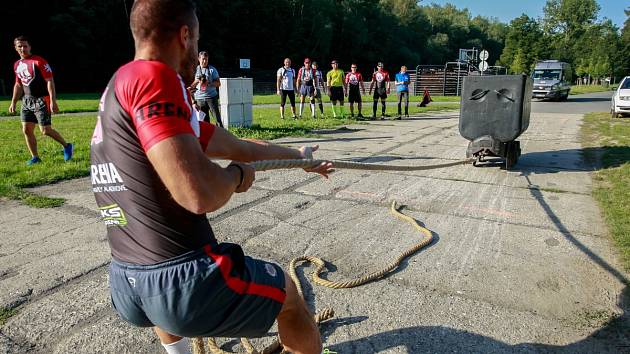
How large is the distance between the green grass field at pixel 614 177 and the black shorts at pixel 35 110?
314 inches

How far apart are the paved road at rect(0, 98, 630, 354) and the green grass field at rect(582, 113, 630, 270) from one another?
0.15 meters

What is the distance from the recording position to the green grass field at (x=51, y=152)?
582cm

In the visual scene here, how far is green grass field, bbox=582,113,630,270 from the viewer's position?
4.39 metres

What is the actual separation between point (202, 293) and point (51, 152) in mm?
8059

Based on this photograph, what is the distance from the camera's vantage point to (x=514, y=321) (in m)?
2.85

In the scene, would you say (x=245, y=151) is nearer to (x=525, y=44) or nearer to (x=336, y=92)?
(x=336, y=92)

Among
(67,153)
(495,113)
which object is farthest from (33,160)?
(495,113)

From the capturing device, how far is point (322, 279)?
3.36 m

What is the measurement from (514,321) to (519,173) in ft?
16.2

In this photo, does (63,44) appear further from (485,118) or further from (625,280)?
(625,280)

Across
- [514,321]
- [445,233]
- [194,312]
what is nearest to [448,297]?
[514,321]

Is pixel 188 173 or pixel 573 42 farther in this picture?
pixel 573 42

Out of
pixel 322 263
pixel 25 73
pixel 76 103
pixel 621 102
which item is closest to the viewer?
pixel 322 263

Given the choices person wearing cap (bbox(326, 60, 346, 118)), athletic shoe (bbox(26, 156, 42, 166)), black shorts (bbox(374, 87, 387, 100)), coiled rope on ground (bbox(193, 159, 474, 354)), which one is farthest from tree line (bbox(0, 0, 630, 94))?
black shorts (bbox(374, 87, 387, 100))
